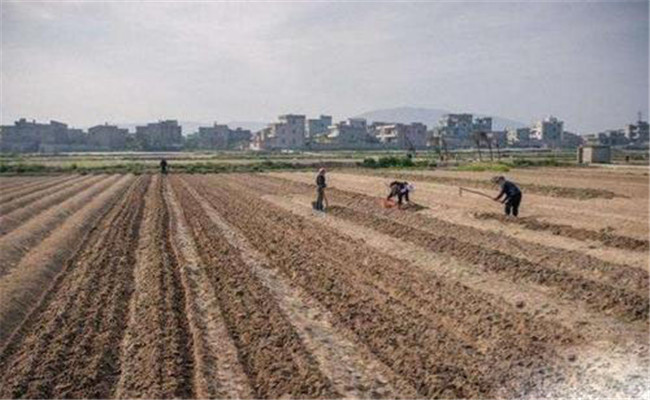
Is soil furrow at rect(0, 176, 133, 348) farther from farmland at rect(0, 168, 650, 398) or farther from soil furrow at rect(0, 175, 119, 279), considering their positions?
soil furrow at rect(0, 175, 119, 279)

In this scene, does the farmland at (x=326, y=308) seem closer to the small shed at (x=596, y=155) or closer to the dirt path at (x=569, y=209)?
the dirt path at (x=569, y=209)

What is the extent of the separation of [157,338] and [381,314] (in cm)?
328

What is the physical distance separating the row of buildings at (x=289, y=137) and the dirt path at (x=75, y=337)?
383ft

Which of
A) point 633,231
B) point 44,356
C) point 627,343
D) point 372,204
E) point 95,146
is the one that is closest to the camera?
point 44,356

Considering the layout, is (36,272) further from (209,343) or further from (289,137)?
(289,137)

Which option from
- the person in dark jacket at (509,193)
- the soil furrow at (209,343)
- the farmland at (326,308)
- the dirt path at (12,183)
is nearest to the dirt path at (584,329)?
the farmland at (326,308)

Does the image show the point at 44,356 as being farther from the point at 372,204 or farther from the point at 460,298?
the point at 372,204

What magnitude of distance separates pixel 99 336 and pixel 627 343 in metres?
7.15

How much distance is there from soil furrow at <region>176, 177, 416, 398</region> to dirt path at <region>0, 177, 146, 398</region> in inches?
96.3

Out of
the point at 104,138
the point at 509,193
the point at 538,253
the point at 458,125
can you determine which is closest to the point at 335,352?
the point at 538,253

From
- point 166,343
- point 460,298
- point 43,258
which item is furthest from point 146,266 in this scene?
point 460,298

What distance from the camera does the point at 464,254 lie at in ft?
45.8

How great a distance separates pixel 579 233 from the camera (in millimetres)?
16406

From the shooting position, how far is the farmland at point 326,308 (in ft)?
23.5
